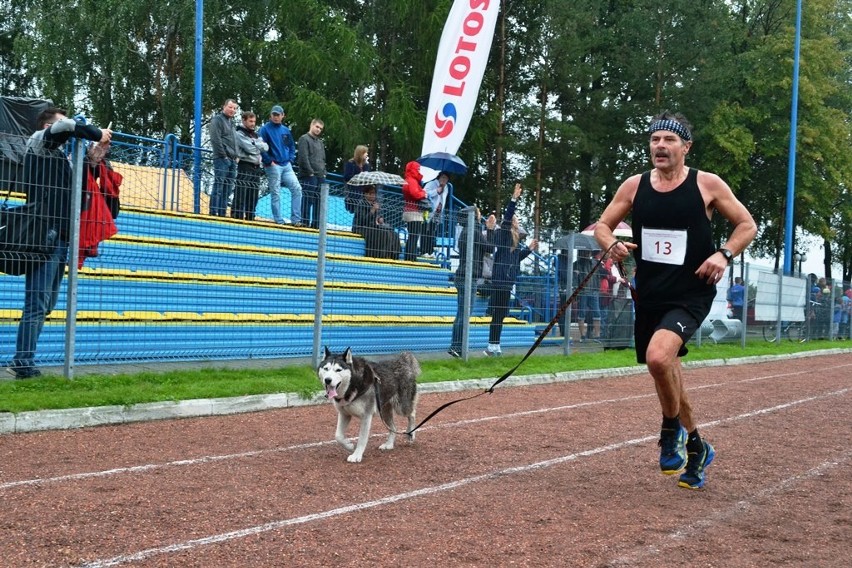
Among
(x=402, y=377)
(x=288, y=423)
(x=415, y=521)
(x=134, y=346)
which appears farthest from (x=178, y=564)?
(x=134, y=346)

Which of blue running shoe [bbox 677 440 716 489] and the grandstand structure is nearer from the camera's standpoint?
blue running shoe [bbox 677 440 716 489]

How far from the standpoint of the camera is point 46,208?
9.91 metres

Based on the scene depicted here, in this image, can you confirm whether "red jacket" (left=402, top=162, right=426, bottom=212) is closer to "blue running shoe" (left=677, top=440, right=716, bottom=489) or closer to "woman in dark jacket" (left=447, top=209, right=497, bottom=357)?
"woman in dark jacket" (left=447, top=209, right=497, bottom=357)

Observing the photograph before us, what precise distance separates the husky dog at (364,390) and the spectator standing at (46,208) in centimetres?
395

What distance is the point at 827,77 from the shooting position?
43.8 meters

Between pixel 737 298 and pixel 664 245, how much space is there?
65.6 ft

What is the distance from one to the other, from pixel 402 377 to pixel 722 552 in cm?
376

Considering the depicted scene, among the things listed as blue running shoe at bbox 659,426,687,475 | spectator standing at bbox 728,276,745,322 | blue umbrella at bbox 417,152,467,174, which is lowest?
blue running shoe at bbox 659,426,687,475

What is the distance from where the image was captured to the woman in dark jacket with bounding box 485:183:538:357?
16.2m

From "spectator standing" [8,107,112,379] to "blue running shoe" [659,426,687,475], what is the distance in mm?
6694

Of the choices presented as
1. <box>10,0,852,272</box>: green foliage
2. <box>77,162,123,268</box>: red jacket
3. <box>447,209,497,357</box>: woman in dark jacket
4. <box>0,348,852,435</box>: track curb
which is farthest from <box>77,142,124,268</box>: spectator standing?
<box>10,0,852,272</box>: green foliage

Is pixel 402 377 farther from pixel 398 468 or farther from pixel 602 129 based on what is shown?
pixel 602 129

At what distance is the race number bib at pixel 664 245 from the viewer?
659 centimetres

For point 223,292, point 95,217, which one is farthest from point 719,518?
point 223,292
